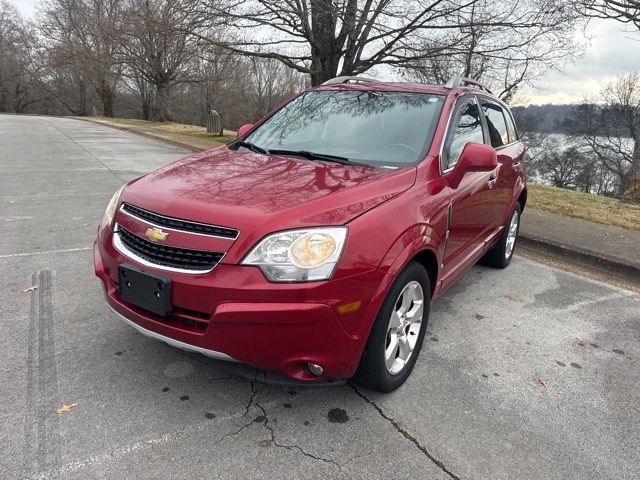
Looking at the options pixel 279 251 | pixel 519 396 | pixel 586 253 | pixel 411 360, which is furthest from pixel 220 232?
pixel 586 253

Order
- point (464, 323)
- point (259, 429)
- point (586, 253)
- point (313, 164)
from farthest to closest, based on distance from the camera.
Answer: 1. point (586, 253)
2. point (464, 323)
3. point (313, 164)
4. point (259, 429)

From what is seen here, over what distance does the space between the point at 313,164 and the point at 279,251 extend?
101cm

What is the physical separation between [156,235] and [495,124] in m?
3.52

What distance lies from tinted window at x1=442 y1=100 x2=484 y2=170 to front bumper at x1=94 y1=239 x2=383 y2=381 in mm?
1410

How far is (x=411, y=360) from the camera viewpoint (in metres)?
2.87

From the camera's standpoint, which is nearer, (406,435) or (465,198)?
(406,435)

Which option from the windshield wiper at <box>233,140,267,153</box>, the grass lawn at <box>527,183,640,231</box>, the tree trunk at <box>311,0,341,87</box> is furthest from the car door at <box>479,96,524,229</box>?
the tree trunk at <box>311,0,341,87</box>

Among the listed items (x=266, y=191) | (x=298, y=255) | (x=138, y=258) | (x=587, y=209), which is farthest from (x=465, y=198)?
(x=587, y=209)

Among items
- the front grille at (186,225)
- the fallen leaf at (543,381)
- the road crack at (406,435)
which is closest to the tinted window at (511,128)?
the fallen leaf at (543,381)

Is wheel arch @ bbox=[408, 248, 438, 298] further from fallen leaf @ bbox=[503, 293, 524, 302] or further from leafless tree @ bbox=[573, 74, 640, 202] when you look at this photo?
leafless tree @ bbox=[573, 74, 640, 202]

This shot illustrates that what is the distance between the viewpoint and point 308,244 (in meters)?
2.17

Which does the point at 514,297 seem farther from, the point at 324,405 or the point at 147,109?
the point at 147,109

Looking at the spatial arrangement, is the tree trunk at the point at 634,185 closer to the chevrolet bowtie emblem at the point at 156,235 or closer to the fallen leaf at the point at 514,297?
the fallen leaf at the point at 514,297

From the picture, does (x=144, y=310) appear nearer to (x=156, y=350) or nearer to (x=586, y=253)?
(x=156, y=350)
